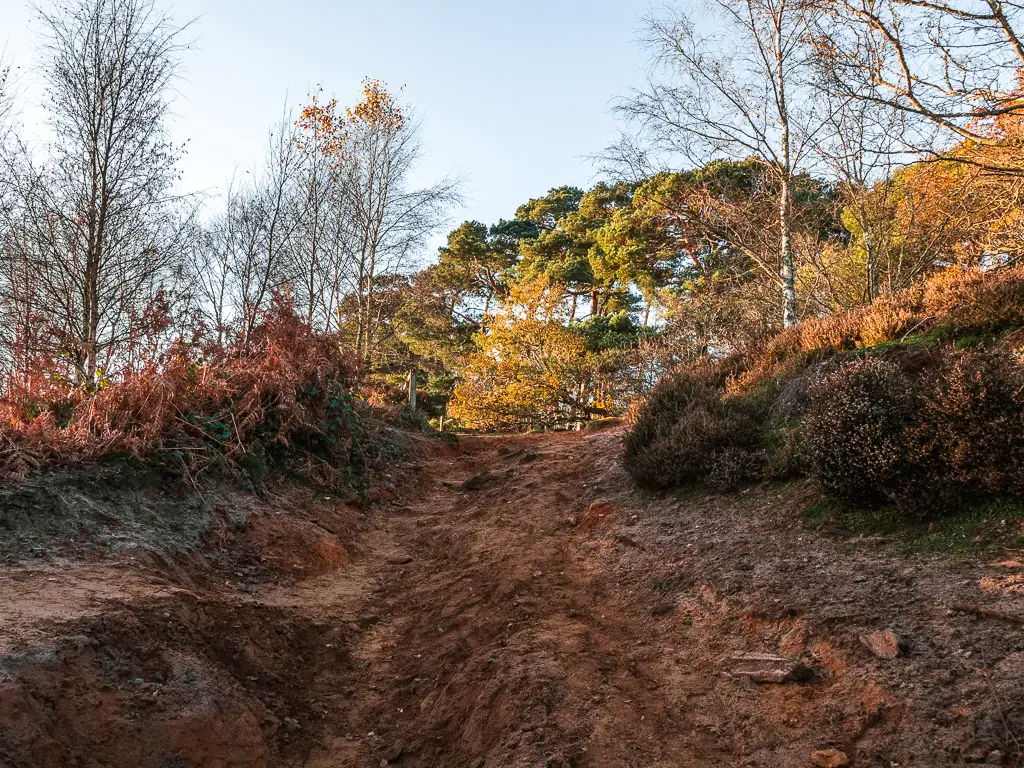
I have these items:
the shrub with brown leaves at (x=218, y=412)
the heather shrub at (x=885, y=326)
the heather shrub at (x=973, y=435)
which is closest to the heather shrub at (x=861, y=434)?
the heather shrub at (x=973, y=435)

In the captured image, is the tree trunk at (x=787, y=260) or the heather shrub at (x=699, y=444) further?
the tree trunk at (x=787, y=260)

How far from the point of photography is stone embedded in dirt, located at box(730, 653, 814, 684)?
3.18 m

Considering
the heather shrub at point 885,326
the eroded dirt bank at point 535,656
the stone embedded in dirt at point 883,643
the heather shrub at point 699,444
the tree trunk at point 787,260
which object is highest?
the tree trunk at point 787,260

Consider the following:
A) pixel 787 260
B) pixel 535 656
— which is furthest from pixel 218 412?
pixel 787 260

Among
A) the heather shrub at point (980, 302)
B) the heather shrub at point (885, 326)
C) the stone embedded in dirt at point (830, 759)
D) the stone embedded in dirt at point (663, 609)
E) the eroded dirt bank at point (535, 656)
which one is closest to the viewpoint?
the stone embedded in dirt at point (830, 759)

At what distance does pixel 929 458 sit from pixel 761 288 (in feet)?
35.9

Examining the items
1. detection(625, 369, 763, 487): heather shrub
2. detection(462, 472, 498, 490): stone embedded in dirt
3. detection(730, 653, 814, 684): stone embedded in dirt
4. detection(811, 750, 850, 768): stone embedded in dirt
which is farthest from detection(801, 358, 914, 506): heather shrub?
detection(462, 472, 498, 490): stone embedded in dirt

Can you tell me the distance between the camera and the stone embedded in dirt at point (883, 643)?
10.0 feet

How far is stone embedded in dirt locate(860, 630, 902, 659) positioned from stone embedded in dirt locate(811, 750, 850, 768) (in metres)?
0.72

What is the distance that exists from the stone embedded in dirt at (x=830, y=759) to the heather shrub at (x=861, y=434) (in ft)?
8.22

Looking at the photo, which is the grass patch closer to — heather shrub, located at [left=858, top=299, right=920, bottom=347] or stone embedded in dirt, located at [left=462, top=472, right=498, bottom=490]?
heather shrub, located at [left=858, top=299, right=920, bottom=347]

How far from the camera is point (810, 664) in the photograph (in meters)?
3.29

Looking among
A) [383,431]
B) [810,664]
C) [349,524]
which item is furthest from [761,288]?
[810,664]

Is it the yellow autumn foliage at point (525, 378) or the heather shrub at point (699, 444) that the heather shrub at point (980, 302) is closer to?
the heather shrub at point (699, 444)
